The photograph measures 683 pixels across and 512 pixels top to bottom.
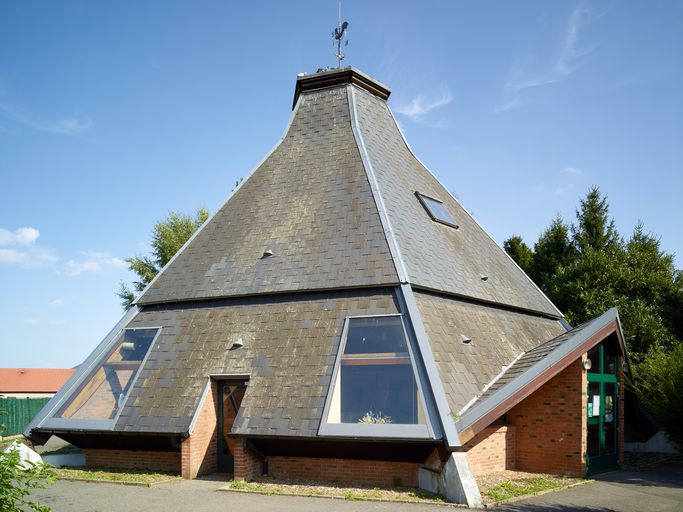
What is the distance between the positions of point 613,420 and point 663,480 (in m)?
1.67

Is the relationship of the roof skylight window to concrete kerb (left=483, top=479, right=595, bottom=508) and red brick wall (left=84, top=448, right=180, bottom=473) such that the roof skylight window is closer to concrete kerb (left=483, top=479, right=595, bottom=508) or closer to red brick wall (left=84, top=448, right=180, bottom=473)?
concrete kerb (left=483, top=479, right=595, bottom=508)

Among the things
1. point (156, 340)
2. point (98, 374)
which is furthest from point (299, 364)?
point (98, 374)

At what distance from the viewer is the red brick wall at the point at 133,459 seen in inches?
481

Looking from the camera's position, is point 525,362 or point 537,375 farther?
point 525,362

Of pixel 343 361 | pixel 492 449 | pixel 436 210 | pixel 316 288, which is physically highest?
pixel 436 210

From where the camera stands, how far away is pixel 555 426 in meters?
12.2

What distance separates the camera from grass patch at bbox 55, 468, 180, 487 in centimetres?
1122

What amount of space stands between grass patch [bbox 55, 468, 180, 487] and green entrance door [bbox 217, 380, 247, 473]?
3.27 feet

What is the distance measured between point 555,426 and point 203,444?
723 cm

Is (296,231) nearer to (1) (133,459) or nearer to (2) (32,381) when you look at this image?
(1) (133,459)

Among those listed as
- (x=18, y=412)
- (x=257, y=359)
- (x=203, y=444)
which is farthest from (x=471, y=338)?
(x=18, y=412)

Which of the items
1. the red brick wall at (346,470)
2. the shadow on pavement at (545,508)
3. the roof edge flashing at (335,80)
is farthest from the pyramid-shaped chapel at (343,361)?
the roof edge flashing at (335,80)

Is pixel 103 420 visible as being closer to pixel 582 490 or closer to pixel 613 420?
pixel 582 490

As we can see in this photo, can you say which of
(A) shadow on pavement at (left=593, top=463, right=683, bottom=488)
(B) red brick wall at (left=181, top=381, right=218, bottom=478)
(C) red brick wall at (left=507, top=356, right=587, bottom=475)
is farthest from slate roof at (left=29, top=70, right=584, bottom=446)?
(A) shadow on pavement at (left=593, top=463, right=683, bottom=488)
